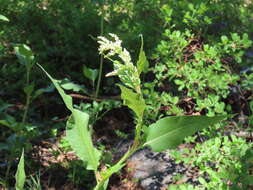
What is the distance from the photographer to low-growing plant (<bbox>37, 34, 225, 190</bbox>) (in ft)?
3.66

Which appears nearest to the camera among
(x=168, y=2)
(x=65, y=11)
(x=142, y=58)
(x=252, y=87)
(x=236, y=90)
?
(x=142, y=58)

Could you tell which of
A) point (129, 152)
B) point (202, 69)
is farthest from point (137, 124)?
point (202, 69)

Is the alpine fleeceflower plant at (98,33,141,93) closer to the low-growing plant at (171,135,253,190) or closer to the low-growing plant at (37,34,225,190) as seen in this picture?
the low-growing plant at (37,34,225,190)

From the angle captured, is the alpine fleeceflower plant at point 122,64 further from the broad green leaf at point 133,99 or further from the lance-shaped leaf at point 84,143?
the lance-shaped leaf at point 84,143

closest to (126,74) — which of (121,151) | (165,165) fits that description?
(165,165)

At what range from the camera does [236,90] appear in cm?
280

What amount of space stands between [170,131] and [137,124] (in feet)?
0.45

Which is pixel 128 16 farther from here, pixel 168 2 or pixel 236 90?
pixel 236 90

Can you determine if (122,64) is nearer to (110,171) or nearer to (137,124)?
(137,124)

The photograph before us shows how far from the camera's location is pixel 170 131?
4.25 ft

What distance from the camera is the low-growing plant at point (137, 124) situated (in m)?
1.12

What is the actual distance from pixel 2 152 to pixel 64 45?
1.29 meters

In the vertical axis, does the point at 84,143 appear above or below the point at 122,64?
below

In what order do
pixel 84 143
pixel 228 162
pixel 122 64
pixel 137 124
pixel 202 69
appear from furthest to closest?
pixel 202 69 → pixel 228 162 → pixel 84 143 → pixel 137 124 → pixel 122 64
